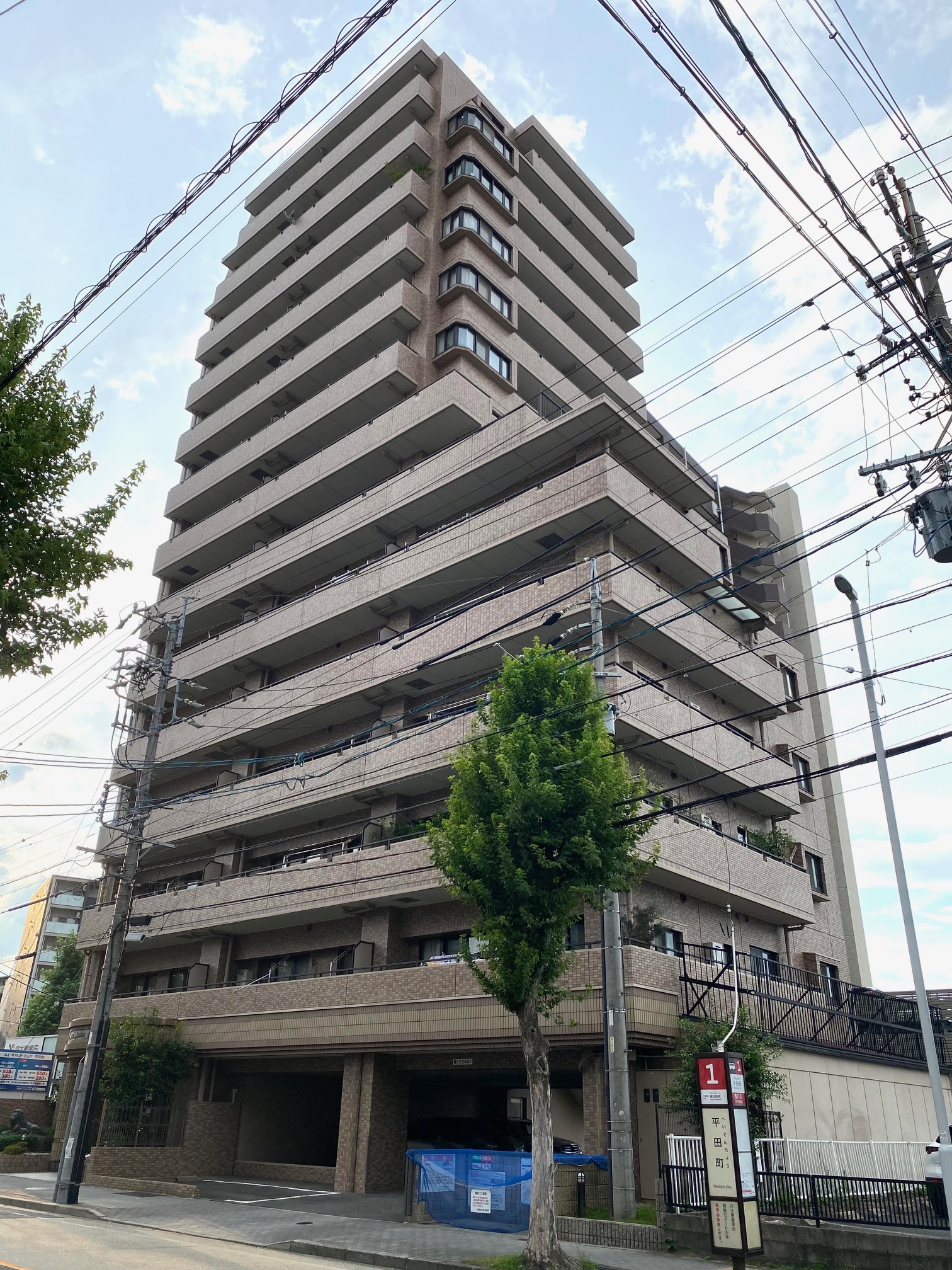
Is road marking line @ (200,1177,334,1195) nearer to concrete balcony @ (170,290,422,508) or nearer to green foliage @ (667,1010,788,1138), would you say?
green foliage @ (667,1010,788,1138)

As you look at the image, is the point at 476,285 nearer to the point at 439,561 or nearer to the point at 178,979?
the point at 439,561

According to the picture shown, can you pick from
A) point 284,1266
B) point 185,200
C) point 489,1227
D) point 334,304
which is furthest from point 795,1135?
point 334,304

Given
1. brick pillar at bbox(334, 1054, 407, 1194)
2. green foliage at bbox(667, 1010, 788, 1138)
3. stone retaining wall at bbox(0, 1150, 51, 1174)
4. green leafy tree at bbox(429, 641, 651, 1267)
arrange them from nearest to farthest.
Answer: green leafy tree at bbox(429, 641, 651, 1267)
green foliage at bbox(667, 1010, 788, 1138)
brick pillar at bbox(334, 1054, 407, 1194)
stone retaining wall at bbox(0, 1150, 51, 1174)

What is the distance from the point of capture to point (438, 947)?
2791 centimetres

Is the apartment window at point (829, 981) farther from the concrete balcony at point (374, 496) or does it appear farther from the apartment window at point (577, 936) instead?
the concrete balcony at point (374, 496)

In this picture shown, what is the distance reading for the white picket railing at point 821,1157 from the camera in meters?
16.6

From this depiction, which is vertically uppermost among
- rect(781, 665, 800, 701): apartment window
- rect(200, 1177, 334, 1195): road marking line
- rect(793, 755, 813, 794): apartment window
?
rect(781, 665, 800, 701): apartment window

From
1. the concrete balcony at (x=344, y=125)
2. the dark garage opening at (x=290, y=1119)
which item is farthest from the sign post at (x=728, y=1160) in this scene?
the concrete balcony at (x=344, y=125)

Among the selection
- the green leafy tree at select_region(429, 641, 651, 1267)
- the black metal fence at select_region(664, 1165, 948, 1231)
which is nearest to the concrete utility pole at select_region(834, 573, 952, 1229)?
the black metal fence at select_region(664, 1165, 948, 1231)

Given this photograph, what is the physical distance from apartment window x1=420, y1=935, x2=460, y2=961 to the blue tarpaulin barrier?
26.7 ft

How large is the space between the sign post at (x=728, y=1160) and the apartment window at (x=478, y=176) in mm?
38381

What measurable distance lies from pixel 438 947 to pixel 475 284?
2605cm

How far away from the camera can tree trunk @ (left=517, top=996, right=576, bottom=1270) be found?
13250mm

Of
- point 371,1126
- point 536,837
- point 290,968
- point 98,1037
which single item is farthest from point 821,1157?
point 290,968
